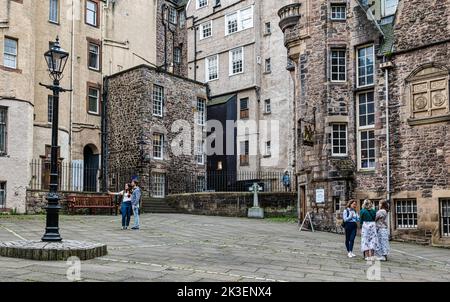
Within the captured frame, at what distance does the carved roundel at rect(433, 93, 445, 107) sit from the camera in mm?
20484

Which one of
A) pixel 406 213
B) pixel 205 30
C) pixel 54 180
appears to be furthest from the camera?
pixel 205 30

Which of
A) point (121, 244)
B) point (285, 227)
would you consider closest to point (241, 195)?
point (285, 227)

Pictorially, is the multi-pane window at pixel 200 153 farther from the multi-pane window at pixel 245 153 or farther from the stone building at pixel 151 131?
the multi-pane window at pixel 245 153

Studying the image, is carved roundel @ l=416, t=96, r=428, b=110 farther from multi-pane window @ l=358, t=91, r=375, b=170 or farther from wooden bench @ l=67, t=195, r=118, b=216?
wooden bench @ l=67, t=195, r=118, b=216

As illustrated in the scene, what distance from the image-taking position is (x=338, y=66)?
2383 centimetres

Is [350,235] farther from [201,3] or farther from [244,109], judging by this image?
[201,3]

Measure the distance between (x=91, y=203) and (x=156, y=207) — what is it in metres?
4.56

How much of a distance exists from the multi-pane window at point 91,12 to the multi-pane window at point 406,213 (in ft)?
74.4

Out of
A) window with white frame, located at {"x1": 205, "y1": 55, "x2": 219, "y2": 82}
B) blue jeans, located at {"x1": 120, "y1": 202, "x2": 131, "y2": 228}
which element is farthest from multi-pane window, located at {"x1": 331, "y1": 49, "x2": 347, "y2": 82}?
window with white frame, located at {"x1": 205, "y1": 55, "x2": 219, "y2": 82}

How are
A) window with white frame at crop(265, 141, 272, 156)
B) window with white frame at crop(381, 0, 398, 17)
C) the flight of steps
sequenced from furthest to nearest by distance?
window with white frame at crop(265, 141, 272, 156) → the flight of steps → window with white frame at crop(381, 0, 398, 17)


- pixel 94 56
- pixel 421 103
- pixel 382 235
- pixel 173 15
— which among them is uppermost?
pixel 173 15

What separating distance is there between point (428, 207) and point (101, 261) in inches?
528

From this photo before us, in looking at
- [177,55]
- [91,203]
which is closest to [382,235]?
[91,203]

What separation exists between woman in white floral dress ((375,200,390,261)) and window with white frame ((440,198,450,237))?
590cm
